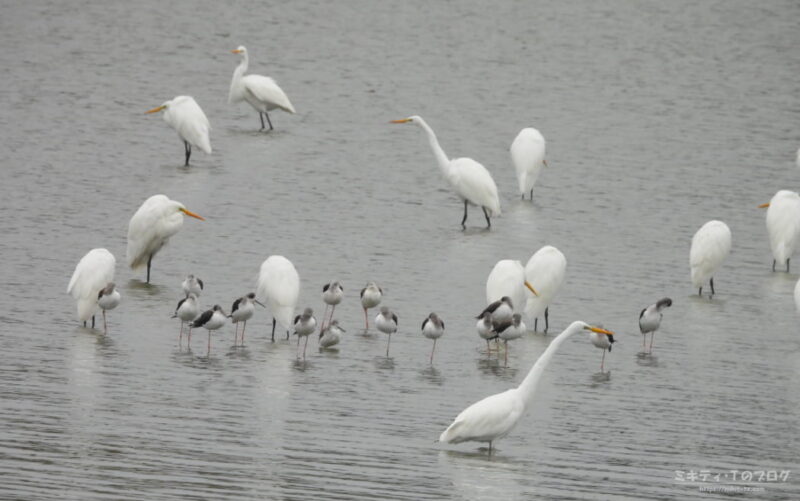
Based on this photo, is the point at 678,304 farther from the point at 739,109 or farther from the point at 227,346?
the point at 739,109

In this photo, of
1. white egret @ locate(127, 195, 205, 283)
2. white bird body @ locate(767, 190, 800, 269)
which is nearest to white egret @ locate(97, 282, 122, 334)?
white egret @ locate(127, 195, 205, 283)

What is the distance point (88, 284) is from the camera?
12.8m

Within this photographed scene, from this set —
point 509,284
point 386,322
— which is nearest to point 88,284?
point 386,322

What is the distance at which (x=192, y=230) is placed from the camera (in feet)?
56.1

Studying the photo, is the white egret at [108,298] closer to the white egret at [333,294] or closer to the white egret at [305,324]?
the white egret at [305,324]

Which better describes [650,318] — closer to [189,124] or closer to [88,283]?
[88,283]

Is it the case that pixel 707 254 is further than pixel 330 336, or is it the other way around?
pixel 707 254

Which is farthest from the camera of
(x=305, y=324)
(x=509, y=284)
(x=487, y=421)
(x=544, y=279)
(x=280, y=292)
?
(x=544, y=279)

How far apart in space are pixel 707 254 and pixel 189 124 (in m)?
8.15

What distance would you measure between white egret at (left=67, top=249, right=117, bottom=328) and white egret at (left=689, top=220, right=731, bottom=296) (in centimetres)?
614

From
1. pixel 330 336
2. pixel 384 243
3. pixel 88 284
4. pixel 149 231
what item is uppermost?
pixel 384 243

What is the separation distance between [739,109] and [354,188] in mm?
9971

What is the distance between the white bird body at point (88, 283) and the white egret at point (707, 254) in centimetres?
614

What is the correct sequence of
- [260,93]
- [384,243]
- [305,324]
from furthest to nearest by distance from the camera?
[260,93]
[384,243]
[305,324]
